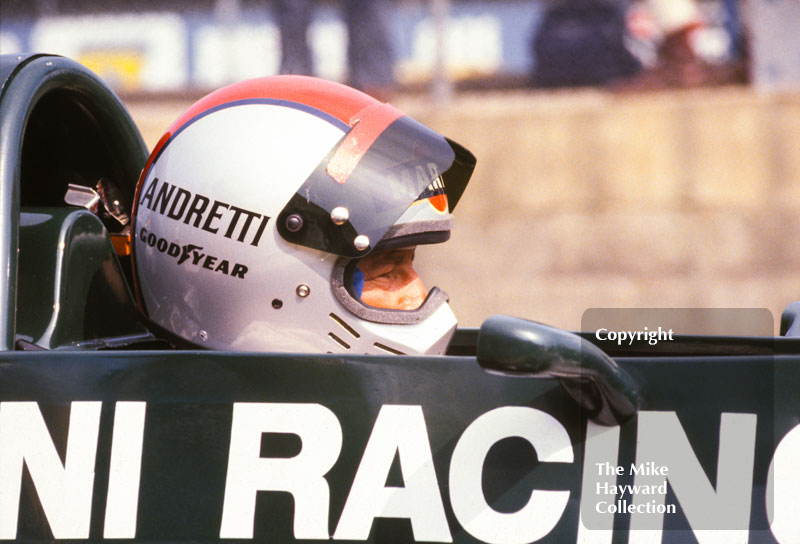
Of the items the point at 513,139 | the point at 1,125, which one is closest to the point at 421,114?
the point at 513,139

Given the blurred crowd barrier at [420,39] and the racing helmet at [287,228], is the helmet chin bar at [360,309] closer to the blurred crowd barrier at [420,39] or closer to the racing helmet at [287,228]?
the racing helmet at [287,228]

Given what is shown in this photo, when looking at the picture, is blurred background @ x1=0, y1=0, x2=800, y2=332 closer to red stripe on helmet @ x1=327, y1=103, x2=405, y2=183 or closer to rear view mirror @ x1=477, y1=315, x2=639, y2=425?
red stripe on helmet @ x1=327, y1=103, x2=405, y2=183

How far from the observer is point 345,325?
2189 mm

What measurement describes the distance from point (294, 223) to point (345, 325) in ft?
0.69

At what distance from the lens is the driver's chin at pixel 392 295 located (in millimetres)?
2252

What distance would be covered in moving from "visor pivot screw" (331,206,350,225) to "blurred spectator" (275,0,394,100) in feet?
14.9

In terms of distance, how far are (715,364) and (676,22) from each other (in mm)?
6509

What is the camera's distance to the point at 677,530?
1606 mm

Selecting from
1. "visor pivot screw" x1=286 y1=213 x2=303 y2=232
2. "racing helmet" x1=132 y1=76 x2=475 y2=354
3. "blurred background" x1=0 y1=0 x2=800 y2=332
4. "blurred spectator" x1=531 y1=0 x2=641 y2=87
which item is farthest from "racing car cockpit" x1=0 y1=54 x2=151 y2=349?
"blurred spectator" x1=531 y1=0 x2=641 y2=87

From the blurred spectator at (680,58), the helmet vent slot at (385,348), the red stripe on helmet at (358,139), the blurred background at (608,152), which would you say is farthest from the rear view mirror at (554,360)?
the blurred spectator at (680,58)

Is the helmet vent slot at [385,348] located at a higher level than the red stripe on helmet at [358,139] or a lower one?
lower

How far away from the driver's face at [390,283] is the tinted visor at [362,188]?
0.37 ft

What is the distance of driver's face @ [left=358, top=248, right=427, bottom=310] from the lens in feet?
7.41

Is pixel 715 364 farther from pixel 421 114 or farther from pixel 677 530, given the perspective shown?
pixel 421 114
